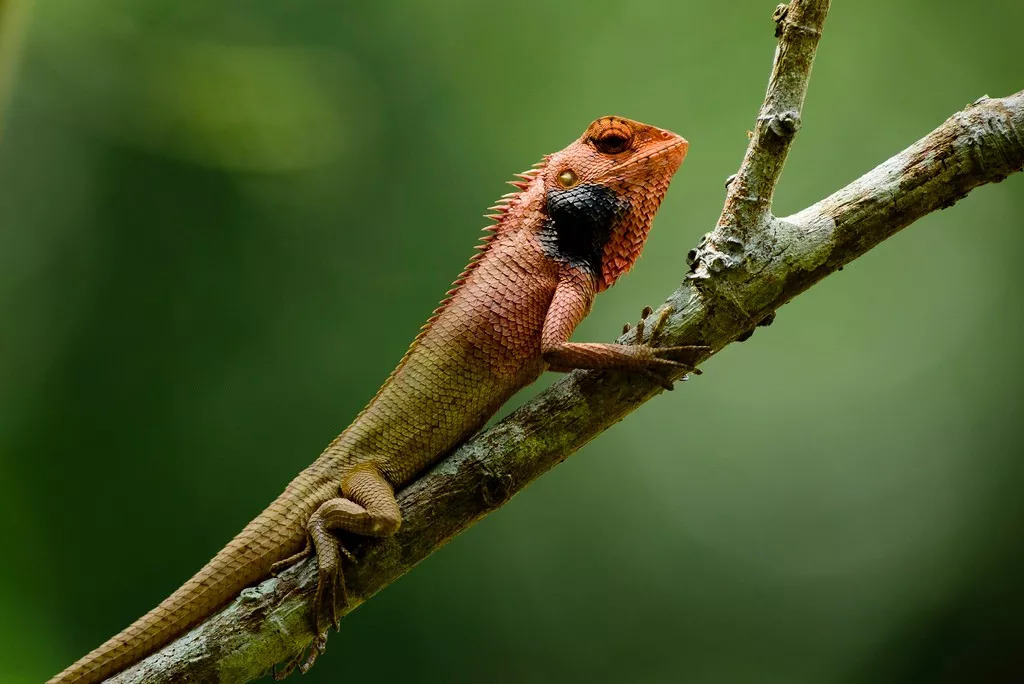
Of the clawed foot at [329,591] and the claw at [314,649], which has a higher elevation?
the clawed foot at [329,591]

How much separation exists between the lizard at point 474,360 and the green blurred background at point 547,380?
7.67 ft

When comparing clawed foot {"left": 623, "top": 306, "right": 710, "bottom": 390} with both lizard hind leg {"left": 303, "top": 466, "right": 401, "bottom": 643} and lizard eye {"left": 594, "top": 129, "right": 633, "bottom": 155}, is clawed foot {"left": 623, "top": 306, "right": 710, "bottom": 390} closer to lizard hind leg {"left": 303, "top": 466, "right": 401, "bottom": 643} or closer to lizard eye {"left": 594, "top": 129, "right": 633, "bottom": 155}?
lizard eye {"left": 594, "top": 129, "right": 633, "bottom": 155}

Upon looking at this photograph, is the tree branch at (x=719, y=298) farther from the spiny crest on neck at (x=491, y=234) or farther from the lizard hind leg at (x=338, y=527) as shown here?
the spiny crest on neck at (x=491, y=234)

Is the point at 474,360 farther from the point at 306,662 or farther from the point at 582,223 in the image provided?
the point at 306,662

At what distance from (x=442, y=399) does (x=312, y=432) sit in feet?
8.92

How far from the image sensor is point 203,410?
18.9 ft

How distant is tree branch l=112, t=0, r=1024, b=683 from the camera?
2.86 meters

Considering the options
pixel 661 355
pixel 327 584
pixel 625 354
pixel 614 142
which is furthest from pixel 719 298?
pixel 327 584

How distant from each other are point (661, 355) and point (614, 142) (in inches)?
40.4

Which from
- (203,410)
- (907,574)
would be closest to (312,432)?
(203,410)

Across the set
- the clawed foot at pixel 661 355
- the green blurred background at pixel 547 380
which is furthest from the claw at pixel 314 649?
the green blurred background at pixel 547 380

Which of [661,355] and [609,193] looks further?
[609,193]

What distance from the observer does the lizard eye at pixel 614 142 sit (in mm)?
3488

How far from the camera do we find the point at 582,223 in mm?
3449
